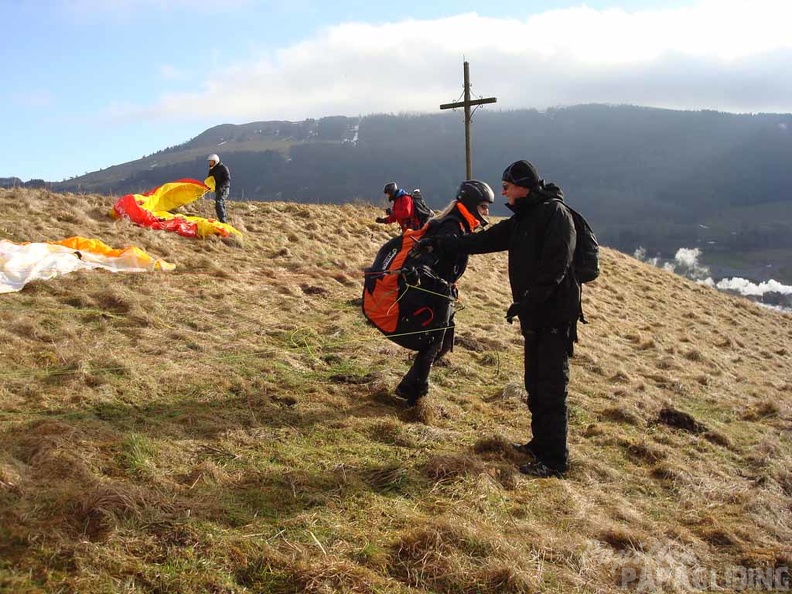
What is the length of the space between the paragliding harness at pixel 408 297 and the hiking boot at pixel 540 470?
1494mm

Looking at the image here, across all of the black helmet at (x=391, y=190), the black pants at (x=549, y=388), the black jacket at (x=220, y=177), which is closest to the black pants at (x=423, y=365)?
the black pants at (x=549, y=388)

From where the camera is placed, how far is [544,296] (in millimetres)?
4676

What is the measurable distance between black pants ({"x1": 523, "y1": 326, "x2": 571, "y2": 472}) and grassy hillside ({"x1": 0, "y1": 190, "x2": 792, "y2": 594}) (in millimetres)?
234

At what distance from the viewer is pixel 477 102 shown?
18875 millimetres

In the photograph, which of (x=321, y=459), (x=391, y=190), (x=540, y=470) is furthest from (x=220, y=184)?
(x=540, y=470)

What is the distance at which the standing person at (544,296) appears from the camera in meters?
4.70

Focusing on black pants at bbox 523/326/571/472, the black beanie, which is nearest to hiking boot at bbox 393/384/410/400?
black pants at bbox 523/326/571/472

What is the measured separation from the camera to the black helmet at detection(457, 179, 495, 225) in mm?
5680

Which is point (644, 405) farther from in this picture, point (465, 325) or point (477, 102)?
point (477, 102)

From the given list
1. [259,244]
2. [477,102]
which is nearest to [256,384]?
[259,244]

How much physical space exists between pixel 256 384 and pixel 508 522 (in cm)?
299

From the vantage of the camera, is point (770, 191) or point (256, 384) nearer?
point (256, 384)

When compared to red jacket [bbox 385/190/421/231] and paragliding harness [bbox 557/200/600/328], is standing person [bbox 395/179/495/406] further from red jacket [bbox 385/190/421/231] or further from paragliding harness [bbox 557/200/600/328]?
red jacket [bbox 385/190/421/231]

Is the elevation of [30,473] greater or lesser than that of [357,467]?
greater
